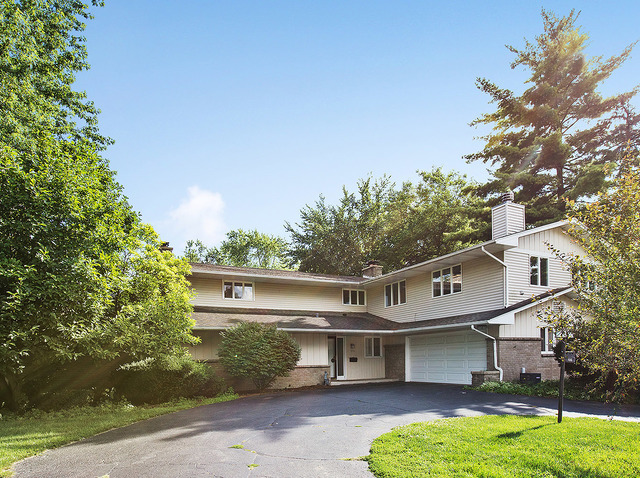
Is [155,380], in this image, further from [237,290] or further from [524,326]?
[524,326]

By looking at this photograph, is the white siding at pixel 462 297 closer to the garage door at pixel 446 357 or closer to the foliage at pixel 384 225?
the garage door at pixel 446 357

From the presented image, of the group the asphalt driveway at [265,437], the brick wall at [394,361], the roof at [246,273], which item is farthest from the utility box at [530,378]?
the roof at [246,273]

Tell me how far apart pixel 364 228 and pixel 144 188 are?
2388 centimetres

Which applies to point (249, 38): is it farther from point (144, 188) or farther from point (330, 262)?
Result: point (330, 262)

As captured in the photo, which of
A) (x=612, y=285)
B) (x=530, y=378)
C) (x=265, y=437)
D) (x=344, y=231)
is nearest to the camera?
(x=612, y=285)

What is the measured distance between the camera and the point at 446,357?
18.1 metres

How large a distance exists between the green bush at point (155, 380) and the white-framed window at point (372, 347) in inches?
417

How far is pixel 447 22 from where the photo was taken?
10859mm

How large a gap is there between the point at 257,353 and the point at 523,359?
10094mm

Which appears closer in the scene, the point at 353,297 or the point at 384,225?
the point at 353,297

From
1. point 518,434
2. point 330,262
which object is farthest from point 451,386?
point 330,262

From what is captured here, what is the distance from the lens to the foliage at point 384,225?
32.5 meters

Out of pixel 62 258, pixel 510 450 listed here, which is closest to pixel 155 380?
pixel 62 258

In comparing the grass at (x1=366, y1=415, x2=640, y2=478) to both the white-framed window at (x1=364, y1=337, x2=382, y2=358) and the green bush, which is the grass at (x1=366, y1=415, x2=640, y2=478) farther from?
the white-framed window at (x1=364, y1=337, x2=382, y2=358)
